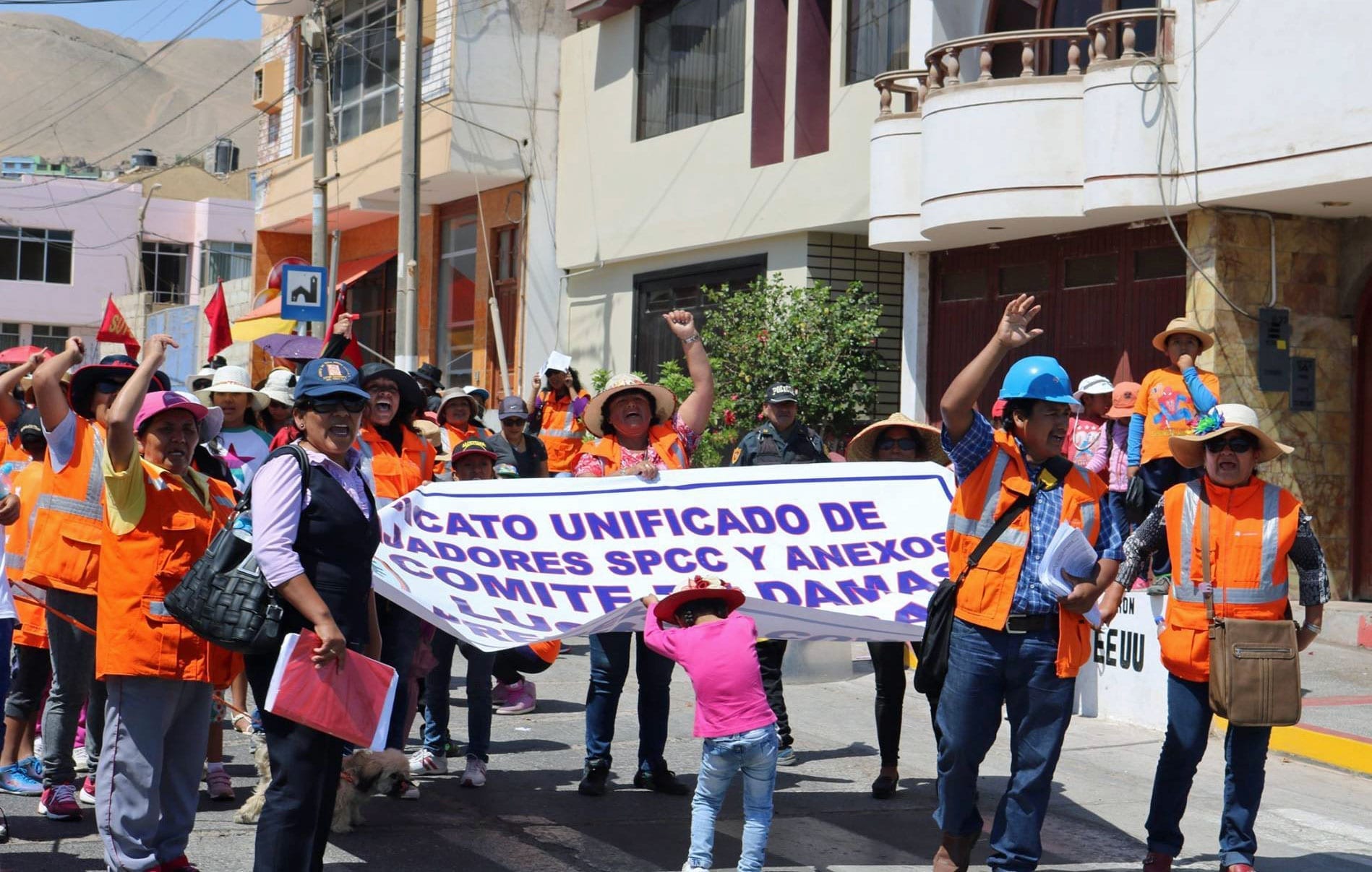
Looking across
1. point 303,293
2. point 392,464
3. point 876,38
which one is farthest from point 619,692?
point 303,293

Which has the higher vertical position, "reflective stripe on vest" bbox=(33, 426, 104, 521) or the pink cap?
the pink cap

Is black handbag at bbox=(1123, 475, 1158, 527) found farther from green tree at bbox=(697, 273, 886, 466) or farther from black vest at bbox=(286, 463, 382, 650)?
black vest at bbox=(286, 463, 382, 650)

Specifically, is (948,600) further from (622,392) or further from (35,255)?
(35,255)

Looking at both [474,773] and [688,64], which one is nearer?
[474,773]

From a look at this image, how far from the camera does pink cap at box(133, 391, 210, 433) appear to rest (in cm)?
601

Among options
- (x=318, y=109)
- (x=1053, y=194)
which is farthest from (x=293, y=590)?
(x=318, y=109)

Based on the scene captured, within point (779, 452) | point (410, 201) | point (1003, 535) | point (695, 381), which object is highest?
point (410, 201)

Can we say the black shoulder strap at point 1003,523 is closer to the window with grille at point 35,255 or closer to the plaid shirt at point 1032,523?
the plaid shirt at point 1032,523

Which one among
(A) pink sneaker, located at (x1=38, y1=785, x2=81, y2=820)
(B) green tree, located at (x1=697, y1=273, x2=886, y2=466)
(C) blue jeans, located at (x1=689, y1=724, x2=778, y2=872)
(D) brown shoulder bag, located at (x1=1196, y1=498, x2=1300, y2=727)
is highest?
(B) green tree, located at (x1=697, y1=273, x2=886, y2=466)

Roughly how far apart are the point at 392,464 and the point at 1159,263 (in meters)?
9.63

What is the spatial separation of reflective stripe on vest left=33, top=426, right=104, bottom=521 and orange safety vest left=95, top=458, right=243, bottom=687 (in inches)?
40.1

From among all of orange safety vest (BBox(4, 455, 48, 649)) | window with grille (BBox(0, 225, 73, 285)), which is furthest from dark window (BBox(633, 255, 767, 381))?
window with grille (BBox(0, 225, 73, 285))

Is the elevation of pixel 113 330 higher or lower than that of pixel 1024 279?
lower

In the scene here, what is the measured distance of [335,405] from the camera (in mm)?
5609
